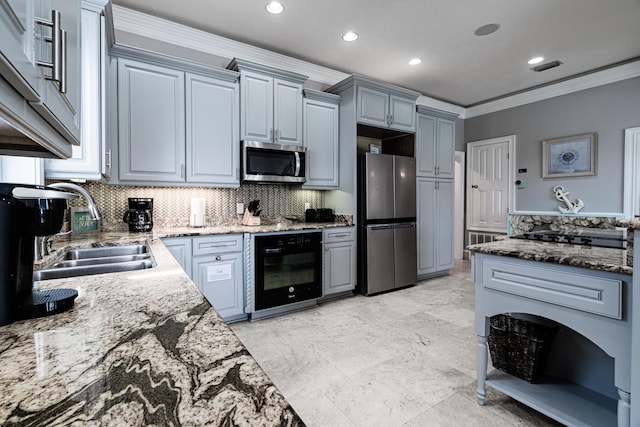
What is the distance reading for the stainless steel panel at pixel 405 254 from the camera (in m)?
3.89

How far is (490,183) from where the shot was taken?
5445 mm

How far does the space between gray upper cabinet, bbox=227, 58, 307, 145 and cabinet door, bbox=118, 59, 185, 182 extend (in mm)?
592

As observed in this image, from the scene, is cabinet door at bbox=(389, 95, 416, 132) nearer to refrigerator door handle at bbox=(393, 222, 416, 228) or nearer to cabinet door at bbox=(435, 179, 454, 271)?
cabinet door at bbox=(435, 179, 454, 271)

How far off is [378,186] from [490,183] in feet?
9.51

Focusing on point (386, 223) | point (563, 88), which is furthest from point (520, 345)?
point (563, 88)

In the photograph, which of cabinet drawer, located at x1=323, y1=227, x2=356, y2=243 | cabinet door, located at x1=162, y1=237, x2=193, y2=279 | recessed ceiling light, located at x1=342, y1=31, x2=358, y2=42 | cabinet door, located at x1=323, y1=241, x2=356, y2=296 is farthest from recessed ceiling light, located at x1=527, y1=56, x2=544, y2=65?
cabinet door, located at x1=162, y1=237, x2=193, y2=279

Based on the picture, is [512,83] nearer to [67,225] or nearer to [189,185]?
[189,185]

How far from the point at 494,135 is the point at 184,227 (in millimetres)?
5262

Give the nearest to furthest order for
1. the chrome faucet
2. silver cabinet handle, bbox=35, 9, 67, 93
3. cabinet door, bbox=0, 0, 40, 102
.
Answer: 1. cabinet door, bbox=0, 0, 40, 102
2. silver cabinet handle, bbox=35, 9, 67, 93
3. the chrome faucet

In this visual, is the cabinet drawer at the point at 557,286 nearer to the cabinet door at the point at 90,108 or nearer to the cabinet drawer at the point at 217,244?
the cabinet drawer at the point at 217,244

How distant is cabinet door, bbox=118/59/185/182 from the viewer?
103 inches

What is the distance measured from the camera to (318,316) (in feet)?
10.1

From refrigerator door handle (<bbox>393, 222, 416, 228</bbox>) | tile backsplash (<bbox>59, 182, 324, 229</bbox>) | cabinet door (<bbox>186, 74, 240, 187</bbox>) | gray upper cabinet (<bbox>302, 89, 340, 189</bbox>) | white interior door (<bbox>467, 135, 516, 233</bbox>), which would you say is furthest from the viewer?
white interior door (<bbox>467, 135, 516, 233</bbox>)

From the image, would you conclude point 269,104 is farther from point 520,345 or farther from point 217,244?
point 520,345
